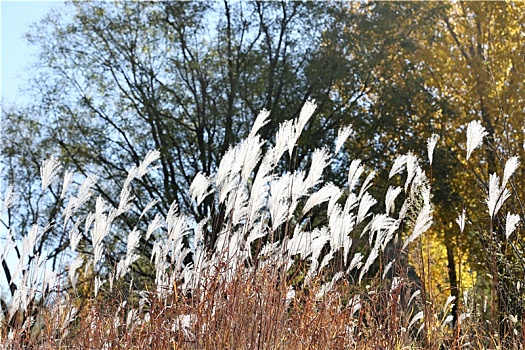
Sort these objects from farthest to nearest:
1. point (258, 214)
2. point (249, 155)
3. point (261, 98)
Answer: point (261, 98), point (258, 214), point (249, 155)

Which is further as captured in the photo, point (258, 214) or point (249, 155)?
point (258, 214)

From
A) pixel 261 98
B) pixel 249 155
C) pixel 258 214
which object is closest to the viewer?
pixel 249 155

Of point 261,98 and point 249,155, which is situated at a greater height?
point 261,98

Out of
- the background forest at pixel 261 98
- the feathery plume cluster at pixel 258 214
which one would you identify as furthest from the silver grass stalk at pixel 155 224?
the background forest at pixel 261 98

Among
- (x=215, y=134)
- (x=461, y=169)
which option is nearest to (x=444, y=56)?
(x=461, y=169)

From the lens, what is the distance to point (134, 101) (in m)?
13.6

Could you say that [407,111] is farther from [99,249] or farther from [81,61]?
[99,249]

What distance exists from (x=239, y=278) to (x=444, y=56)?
9642mm

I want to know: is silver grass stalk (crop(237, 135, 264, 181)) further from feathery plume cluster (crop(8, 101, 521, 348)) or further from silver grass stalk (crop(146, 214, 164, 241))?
silver grass stalk (crop(146, 214, 164, 241))

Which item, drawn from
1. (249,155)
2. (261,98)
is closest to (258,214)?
(249,155)

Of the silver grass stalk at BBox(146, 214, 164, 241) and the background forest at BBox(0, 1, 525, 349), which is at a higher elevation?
the background forest at BBox(0, 1, 525, 349)

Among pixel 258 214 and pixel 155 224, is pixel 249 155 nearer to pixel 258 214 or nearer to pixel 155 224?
pixel 258 214

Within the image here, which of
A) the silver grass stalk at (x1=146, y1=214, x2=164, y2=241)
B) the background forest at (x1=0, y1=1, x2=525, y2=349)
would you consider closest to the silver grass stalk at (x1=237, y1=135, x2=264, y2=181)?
the silver grass stalk at (x1=146, y1=214, x2=164, y2=241)

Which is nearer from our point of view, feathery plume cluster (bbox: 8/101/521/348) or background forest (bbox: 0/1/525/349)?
feathery plume cluster (bbox: 8/101/521/348)
